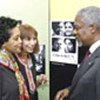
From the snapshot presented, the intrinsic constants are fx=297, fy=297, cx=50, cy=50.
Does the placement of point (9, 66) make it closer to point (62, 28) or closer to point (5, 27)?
point (5, 27)

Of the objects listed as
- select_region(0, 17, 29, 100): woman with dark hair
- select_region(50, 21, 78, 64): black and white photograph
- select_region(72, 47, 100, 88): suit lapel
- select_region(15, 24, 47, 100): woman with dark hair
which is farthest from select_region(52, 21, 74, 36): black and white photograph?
select_region(72, 47, 100, 88): suit lapel

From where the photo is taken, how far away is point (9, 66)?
82.2 inches

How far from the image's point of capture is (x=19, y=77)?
216cm

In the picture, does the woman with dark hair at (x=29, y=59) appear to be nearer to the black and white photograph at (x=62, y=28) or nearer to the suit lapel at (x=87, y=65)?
the black and white photograph at (x=62, y=28)

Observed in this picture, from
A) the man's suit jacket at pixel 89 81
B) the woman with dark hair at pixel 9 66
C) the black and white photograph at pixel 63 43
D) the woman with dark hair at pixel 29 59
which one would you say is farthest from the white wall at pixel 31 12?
the man's suit jacket at pixel 89 81

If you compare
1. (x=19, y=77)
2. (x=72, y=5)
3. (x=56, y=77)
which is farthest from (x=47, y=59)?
(x=19, y=77)

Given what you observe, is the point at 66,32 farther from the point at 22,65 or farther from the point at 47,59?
the point at 22,65

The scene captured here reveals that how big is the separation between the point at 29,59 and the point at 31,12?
0.60 m

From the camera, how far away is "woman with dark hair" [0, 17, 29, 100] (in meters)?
2.00

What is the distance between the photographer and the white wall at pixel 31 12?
290 cm

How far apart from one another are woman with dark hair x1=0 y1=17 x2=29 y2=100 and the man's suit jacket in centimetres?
40

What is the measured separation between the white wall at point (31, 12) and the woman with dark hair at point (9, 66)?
0.69 m

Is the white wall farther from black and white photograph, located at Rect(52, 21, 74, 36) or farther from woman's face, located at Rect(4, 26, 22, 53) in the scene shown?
woman's face, located at Rect(4, 26, 22, 53)

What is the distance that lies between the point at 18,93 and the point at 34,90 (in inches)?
15.9
